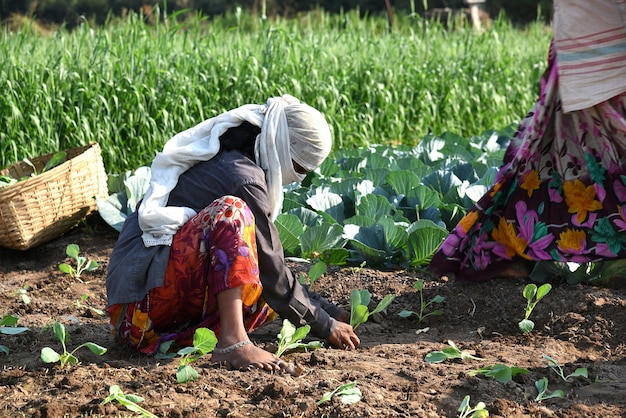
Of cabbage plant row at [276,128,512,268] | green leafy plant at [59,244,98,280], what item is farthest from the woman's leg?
green leafy plant at [59,244,98,280]

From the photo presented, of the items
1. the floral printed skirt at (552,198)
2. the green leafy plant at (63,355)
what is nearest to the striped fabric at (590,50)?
the floral printed skirt at (552,198)

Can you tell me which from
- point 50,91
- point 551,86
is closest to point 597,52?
point 551,86

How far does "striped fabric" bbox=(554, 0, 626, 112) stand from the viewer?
294 cm

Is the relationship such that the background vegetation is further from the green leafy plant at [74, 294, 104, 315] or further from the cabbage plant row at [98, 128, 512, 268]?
the green leafy plant at [74, 294, 104, 315]

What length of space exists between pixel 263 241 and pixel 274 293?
178 millimetres

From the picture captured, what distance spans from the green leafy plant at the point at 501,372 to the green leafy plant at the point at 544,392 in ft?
0.19

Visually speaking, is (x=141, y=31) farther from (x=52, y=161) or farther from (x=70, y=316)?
(x=70, y=316)

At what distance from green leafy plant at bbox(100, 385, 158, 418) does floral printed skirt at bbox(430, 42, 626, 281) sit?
167 centimetres

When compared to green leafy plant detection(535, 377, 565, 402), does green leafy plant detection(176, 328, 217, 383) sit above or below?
above

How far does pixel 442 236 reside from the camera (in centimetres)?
355

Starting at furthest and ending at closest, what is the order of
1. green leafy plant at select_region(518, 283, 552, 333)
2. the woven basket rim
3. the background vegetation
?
1. the background vegetation
2. the woven basket rim
3. green leafy plant at select_region(518, 283, 552, 333)

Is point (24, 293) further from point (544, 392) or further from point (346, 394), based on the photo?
point (544, 392)

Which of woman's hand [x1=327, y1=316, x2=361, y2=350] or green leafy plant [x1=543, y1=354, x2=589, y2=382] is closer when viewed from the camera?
green leafy plant [x1=543, y1=354, x2=589, y2=382]

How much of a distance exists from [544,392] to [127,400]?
1.18 metres
